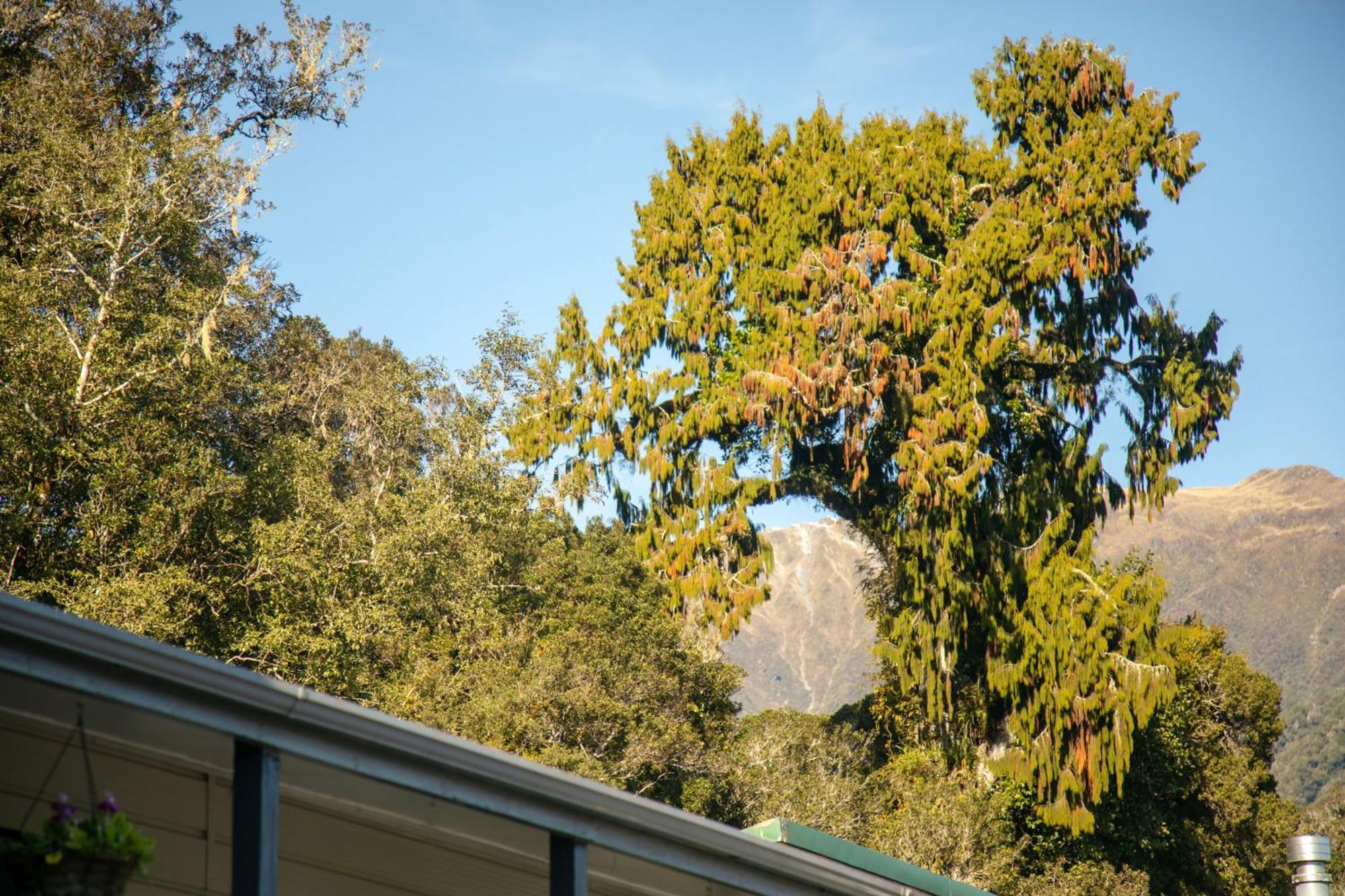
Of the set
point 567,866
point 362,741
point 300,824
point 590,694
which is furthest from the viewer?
point 590,694

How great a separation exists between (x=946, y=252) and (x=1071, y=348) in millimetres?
3161

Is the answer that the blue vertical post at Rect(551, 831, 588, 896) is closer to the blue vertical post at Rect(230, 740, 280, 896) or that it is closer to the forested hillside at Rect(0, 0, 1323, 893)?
the blue vertical post at Rect(230, 740, 280, 896)

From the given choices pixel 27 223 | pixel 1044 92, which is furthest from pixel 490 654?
pixel 1044 92

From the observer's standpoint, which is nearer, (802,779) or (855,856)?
(855,856)

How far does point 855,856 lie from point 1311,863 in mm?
6059

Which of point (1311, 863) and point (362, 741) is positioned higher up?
point (1311, 863)

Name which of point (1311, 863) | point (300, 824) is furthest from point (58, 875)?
point (1311, 863)

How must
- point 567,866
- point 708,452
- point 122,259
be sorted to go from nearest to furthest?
point 567,866 → point 122,259 → point 708,452

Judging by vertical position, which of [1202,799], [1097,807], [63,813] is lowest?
[63,813]

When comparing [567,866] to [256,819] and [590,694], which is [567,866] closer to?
[256,819]

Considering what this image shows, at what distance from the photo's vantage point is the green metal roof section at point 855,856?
24.5ft

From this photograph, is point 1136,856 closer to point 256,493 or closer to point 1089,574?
point 1089,574

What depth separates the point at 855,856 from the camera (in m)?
7.95

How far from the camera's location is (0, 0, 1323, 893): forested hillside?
20.9 metres
